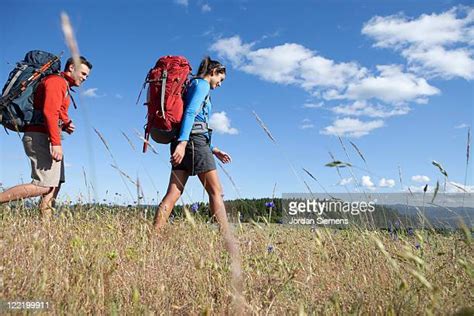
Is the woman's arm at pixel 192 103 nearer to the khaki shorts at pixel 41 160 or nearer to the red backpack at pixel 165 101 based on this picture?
the red backpack at pixel 165 101

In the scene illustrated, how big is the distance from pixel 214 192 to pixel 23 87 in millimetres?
2352

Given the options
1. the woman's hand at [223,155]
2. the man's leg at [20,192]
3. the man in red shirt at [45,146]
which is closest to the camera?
the man in red shirt at [45,146]

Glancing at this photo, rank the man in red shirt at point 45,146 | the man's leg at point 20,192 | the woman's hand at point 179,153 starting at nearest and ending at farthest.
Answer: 1. the woman's hand at point 179,153
2. the man in red shirt at point 45,146
3. the man's leg at point 20,192

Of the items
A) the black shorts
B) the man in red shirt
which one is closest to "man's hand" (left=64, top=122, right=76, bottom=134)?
the man in red shirt

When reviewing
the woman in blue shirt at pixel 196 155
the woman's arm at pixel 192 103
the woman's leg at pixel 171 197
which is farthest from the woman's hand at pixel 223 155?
the woman's arm at pixel 192 103

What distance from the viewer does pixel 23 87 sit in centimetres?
477

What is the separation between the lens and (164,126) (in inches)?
165

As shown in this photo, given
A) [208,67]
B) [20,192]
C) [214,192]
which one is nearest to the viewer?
[214,192]

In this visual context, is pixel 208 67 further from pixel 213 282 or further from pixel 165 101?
pixel 213 282

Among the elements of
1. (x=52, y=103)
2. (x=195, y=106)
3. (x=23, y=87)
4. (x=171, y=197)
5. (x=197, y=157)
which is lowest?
(x=171, y=197)

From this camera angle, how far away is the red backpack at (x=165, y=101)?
4.21 meters

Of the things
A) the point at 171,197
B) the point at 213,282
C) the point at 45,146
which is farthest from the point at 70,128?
the point at 213,282

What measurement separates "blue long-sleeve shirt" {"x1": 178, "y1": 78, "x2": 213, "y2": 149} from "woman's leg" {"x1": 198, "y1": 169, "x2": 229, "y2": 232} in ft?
1.29

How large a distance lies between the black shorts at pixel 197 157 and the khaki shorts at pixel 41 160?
149 cm
